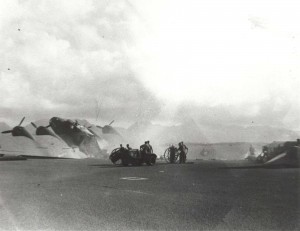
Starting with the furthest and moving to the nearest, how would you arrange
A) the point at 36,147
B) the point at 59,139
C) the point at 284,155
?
1. the point at 59,139
2. the point at 36,147
3. the point at 284,155

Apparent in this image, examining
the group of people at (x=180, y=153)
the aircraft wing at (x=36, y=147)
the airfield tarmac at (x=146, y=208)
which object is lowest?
the airfield tarmac at (x=146, y=208)

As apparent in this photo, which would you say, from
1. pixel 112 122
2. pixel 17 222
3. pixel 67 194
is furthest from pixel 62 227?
pixel 112 122

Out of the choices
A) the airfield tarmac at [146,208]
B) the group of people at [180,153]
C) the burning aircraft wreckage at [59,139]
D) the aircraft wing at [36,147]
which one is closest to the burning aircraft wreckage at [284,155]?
the group of people at [180,153]

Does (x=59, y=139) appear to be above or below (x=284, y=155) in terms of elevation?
above

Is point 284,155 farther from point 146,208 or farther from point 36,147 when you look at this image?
point 36,147

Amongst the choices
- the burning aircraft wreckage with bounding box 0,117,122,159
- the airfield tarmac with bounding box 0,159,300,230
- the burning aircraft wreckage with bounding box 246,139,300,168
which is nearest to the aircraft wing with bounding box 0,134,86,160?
the burning aircraft wreckage with bounding box 0,117,122,159

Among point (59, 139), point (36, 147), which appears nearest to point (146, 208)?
point (36, 147)

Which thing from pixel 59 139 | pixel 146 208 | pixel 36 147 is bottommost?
pixel 146 208

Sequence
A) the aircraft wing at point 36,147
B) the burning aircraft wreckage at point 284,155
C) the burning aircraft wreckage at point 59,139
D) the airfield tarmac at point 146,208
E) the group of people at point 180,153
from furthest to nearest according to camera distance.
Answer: the burning aircraft wreckage at point 59,139 → the aircraft wing at point 36,147 → the group of people at point 180,153 → the burning aircraft wreckage at point 284,155 → the airfield tarmac at point 146,208

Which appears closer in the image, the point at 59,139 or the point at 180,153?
the point at 180,153

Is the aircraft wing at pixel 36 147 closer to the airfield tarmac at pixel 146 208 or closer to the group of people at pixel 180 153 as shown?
the group of people at pixel 180 153

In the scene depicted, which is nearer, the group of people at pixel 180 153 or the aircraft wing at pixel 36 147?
the group of people at pixel 180 153

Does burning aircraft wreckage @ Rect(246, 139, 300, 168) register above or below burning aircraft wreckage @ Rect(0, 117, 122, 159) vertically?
below

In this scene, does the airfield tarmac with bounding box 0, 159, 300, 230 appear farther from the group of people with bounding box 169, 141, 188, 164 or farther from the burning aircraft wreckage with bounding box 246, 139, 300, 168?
the burning aircraft wreckage with bounding box 246, 139, 300, 168
